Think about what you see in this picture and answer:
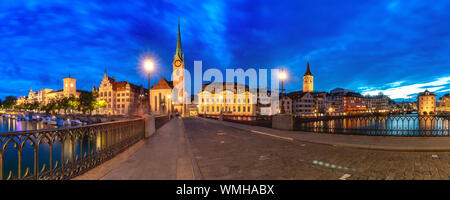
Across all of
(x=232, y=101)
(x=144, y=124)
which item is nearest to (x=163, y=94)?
(x=232, y=101)

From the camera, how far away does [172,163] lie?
6.03 metres

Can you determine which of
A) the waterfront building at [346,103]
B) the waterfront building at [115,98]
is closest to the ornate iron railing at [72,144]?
the waterfront building at [115,98]

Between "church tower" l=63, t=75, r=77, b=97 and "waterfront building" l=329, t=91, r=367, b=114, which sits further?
"waterfront building" l=329, t=91, r=367, b=114

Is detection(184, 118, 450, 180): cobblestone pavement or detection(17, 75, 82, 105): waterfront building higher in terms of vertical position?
detection(17, 75, 82, 105): waterfront building

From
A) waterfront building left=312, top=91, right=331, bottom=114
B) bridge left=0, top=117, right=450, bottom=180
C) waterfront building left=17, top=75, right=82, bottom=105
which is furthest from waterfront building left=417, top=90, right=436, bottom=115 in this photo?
waterfront building left=17, top=75, right=82, bottom=105

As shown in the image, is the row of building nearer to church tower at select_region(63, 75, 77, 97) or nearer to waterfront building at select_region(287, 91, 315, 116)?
waterfront building at select_region(287, 91, 315, 116)

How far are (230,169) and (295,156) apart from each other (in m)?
3.08

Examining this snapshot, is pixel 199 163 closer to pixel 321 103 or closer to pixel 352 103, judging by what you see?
pixel 321 103

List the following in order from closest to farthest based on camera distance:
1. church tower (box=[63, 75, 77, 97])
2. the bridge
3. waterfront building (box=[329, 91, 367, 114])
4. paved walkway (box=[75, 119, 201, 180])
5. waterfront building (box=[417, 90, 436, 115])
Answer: the bridge → paved walkway (box=[75, 119, 201, 180]) → church tower (box=[63, 75, 77, 97]) → waterfront building (box=[329, 91, 367, 114]) → waterfront building (box=[417, 90, 436, 115])

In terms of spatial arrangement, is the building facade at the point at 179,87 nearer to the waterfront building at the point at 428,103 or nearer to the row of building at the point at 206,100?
the row of building at the point at 206,100

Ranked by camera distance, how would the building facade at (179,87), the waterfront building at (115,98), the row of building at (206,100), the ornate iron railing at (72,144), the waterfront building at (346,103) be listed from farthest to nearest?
the waterfront building at (346,103) < the building facade at (179,87) < the waterfront building at (115,98) < the row of building at (206,100) < the ornate iron railing at (72,144)

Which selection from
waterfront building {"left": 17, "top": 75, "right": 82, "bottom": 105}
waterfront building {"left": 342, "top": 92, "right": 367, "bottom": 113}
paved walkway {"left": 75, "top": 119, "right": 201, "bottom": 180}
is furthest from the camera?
waterfront building {"left": 342, "top": 92, "right": 367, "bottom": 113}

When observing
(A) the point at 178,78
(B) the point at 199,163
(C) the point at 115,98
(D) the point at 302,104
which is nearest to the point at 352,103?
(D) the point at 302,104

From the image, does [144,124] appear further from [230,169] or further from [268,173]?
[268,173]
